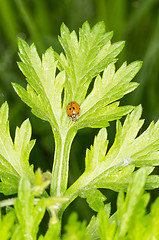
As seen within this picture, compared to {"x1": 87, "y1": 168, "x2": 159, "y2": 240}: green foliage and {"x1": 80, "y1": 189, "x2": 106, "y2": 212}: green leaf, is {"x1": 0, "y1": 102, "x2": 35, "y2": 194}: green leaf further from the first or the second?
{"x1": 87, "y1": 168, "x2": 159, "y2": 240}: green foliage

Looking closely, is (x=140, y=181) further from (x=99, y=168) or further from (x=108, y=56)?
(x=108, y=56)

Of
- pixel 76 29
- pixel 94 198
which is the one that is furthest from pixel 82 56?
pixel 76 29

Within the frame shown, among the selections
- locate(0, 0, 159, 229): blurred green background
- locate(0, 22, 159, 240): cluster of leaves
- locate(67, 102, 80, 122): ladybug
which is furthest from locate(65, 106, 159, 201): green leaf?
locate(0, 0, 159, 229): blurred green background

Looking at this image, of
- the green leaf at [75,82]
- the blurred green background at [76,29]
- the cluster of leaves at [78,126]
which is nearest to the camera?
the cluster of leaves at [78,126]

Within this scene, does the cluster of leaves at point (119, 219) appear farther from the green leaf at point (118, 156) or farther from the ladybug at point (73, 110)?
the ladybug at point (73, 110)

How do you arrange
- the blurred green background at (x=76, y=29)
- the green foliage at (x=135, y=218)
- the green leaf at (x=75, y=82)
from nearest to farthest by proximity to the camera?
1. the green foliage at (x=135, y=218)
2. the green leaf at (x=75, y=82)
3. the blurred green background at (x=76, y=29)

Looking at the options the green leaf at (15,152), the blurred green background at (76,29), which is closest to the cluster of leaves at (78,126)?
the green leaf at (15,152)

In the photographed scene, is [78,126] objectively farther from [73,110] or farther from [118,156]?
[118,156]
